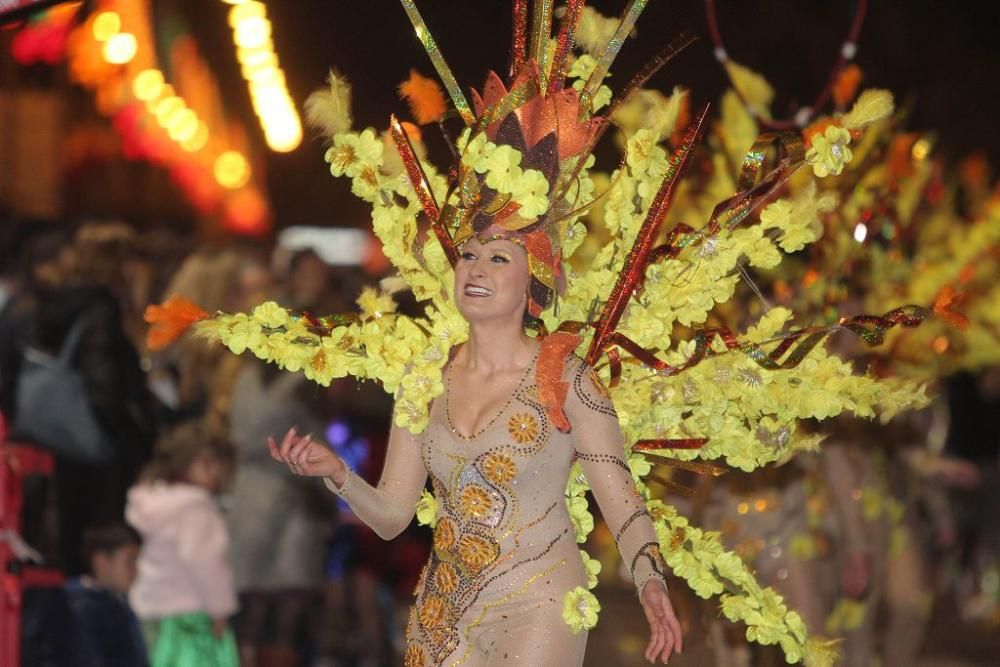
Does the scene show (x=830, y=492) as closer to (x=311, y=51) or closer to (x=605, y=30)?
(x=605, y=30)

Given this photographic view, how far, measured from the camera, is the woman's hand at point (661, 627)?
436cm

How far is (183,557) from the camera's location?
7.89 meters

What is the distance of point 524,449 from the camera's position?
4680 mm

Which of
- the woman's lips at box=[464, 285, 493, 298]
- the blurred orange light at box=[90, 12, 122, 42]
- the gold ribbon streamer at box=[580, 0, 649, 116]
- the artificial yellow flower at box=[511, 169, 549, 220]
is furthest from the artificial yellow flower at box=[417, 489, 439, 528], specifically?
the blurred orange light at box=[90, 12, 122, 42]

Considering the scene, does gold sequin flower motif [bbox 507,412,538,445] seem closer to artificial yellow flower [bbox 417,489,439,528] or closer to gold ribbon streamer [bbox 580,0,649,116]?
artificial yellow flower [bbox 417,489,439,528]

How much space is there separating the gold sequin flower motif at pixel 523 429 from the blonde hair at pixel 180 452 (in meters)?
3.59

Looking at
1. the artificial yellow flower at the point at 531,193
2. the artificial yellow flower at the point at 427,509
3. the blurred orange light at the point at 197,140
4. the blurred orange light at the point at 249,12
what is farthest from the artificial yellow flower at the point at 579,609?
the blurred orange light at the point at 197,140

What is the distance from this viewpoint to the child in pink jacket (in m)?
7.87

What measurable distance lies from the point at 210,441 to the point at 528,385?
3.62m

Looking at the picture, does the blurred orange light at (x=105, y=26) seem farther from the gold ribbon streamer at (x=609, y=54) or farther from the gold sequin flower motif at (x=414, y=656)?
the gold sequin flower motif at (x=414, y=656)

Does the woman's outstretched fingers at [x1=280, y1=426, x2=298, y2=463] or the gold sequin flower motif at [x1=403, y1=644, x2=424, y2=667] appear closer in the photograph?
the woman's outstretched fingers at [x1=280, y1=426, x2=298, y2=463]

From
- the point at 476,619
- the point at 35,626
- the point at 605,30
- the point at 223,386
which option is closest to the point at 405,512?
the point at 476,619

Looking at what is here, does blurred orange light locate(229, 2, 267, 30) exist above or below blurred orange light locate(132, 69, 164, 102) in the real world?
below

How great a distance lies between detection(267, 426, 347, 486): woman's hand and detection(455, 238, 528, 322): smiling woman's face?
0.54 metres
